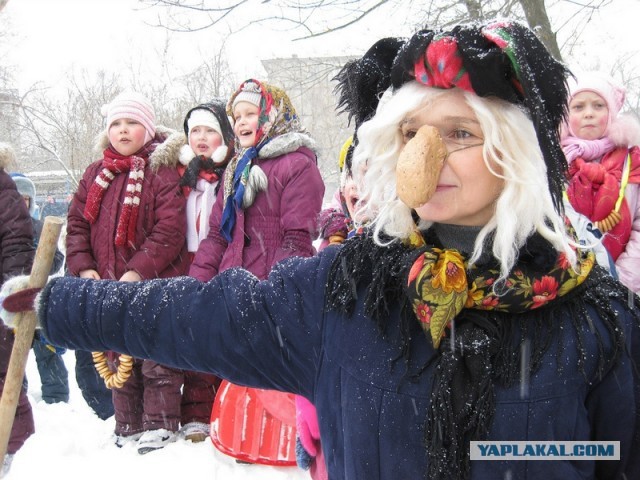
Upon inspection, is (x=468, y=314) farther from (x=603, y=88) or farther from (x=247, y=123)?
(x=603, y=88)

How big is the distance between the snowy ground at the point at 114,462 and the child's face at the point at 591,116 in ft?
8.91

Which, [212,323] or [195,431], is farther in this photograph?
[195,431]

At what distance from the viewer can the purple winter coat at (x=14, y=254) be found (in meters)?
3.68

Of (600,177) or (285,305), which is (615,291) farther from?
(600,177)

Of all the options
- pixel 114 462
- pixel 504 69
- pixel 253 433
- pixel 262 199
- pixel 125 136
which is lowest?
pixel 114 462

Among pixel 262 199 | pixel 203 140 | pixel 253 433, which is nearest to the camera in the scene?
pixel 253 433

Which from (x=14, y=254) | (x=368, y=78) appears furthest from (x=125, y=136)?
(x=368, y=78)

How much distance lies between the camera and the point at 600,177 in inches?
138

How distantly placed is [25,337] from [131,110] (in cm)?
269

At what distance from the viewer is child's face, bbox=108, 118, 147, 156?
4.05 m

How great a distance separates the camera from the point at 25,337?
168 centimetres

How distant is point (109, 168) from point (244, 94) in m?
1.05

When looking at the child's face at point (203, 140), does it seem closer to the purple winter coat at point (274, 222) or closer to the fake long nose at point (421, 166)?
the purple winter coat at point (274, 222)

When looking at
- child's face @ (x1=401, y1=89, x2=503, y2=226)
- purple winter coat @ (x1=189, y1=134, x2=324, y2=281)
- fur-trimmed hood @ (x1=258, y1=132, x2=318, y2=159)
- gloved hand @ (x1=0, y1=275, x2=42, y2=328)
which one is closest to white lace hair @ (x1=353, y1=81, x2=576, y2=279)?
child's face @ (x1=401, y1=89, x2=503, y2=226)
